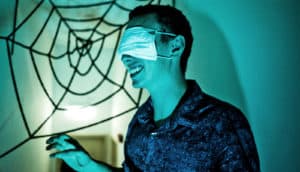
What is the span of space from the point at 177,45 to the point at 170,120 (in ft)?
0.64

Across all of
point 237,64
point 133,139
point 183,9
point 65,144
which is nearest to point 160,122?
point 133,139

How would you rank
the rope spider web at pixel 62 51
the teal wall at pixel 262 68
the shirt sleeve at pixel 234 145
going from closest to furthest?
the shirt sleeve at pixel 234 145 → the teal wall at pixel 262 68 → the rope spider web at pixel 62 51

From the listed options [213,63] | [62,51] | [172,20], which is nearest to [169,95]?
[172,20]

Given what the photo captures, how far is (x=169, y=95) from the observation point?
84 cm

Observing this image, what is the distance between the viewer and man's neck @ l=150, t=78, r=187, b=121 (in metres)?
0.84

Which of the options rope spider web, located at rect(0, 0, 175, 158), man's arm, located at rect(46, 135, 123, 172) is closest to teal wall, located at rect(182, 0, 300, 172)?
rope spider web, located at rect(0, 0, 175, 158)

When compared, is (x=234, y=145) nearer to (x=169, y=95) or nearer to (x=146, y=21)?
(x=169, y=95)

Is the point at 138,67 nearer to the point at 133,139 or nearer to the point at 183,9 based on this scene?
the point at 133,139

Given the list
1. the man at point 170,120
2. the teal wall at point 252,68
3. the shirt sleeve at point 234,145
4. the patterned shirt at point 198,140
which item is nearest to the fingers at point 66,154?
the man at point 170,120

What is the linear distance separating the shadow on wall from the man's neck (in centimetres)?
36

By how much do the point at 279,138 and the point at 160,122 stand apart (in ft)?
1.56

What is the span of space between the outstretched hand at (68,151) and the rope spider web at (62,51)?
363 mm

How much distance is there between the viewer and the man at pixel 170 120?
2.31 feet

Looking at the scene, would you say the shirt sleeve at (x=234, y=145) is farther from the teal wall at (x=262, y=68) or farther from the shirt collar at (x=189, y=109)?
the teal wall at (x=262, y=68)
